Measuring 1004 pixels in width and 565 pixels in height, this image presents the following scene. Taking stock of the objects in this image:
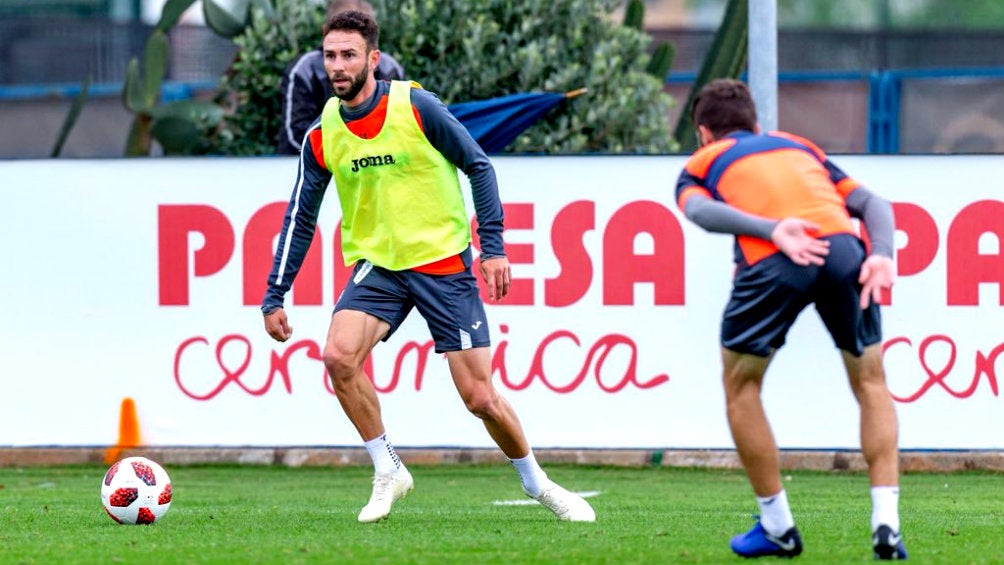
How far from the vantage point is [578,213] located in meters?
10.3

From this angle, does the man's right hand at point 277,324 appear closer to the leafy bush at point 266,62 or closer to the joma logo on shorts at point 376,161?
the joma logo on shorts at point 376,161

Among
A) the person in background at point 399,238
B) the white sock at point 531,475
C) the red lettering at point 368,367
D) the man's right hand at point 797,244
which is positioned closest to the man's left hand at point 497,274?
the person in background at point 399,238

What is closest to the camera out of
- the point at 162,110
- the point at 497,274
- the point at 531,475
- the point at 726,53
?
the point at 497,274

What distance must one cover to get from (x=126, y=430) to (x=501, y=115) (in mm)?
2996

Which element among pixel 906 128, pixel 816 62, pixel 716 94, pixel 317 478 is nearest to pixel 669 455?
pixel 317 478

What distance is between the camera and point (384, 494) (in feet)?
24.0

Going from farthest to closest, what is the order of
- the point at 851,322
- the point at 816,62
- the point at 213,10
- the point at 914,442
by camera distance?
1. the point at 816,62
2. the point at 213,10
3. the point at 914,442
4. the point at 851,322

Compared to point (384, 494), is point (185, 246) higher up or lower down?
higher up

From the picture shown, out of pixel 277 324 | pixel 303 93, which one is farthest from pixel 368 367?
pixel 277 324

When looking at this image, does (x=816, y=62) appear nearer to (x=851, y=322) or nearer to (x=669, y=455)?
(x=669, y=455)

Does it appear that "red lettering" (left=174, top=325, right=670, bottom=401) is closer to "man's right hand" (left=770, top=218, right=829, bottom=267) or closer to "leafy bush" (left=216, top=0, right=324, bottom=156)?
"leafy bush" (left=216, top=0, right=324, bottom=156)

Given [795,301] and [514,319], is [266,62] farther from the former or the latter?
[795,301]

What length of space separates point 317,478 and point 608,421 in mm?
1650

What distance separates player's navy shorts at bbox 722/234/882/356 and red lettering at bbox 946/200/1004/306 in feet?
14.9
